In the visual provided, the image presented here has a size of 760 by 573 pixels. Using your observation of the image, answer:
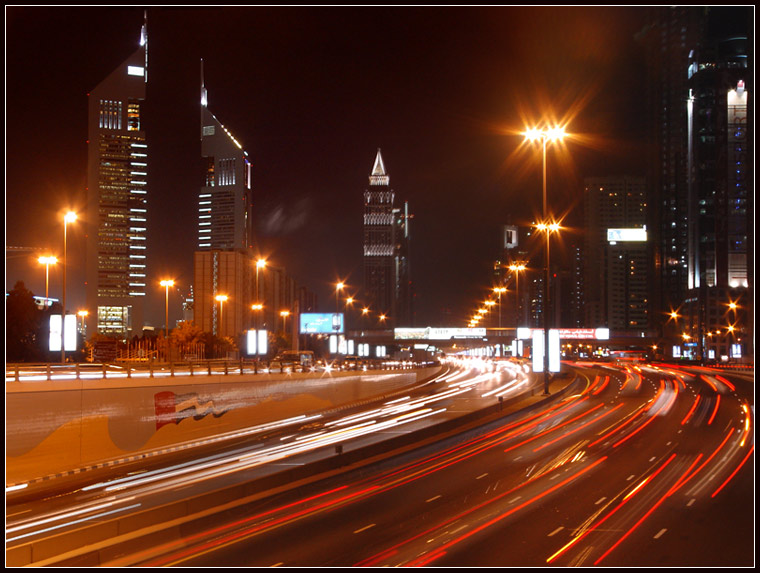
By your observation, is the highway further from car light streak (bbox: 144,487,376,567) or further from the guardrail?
the guardrail

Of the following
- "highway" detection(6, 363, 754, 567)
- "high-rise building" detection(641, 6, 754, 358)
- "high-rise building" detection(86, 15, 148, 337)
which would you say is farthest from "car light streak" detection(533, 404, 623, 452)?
"high-rise building" detection(641, 6, 754, 358)

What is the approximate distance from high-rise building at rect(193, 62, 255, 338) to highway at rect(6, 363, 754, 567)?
34.3 metres

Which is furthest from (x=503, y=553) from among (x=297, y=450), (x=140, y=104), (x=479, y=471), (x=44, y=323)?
(x=140, y=104)

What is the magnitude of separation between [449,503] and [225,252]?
86.7 m

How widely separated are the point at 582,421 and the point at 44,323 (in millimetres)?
52523

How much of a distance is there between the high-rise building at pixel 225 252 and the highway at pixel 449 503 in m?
34.3

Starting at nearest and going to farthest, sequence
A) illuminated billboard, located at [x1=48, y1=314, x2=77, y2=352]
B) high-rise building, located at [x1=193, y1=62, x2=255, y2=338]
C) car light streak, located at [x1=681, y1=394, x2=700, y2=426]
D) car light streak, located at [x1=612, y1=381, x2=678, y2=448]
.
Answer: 1. car light streak, located at [x1=612, y1=381, x2=678, y2=448]
2. car light streak, located at [x1=681, y1=394, x2=700, y2=426]
3. illuminated billboard, located at [x1=48, y1=314, x2=77, y2=352]
4. high-rise building, located at [x1=193, y1=62, x2=255, y2=338]

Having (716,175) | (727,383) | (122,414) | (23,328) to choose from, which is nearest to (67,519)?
(122,414)

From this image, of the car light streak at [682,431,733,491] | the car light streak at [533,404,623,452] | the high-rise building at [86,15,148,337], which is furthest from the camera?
the high-rise building at [86,15,148,337]

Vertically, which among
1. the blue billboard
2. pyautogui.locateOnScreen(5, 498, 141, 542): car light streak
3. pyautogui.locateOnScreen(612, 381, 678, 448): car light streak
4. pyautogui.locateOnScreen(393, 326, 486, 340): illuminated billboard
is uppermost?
the blue billboard

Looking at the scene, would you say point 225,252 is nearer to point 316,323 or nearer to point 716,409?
point 316,323

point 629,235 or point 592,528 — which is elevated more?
point 629,235

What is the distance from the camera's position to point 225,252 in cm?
10138

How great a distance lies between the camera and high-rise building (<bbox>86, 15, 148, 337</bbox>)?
448 feet
